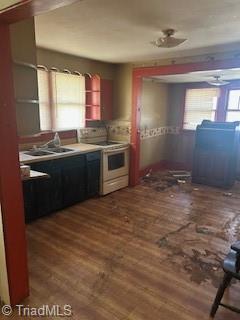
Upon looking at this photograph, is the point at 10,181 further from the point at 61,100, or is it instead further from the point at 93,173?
the point at 61,100

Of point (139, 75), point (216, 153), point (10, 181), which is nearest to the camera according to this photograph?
point (10, 181)

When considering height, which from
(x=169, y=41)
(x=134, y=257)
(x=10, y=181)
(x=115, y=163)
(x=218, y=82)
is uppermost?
(x=169, y=41)

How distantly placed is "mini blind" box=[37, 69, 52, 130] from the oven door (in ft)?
3.23

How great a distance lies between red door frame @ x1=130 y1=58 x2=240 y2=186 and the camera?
3.31m

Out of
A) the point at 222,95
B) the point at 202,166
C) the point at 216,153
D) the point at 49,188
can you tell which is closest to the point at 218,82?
the point at 222,95

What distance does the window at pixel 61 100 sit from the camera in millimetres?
3522

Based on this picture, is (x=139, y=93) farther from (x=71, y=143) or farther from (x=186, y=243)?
(x=186, y=243)

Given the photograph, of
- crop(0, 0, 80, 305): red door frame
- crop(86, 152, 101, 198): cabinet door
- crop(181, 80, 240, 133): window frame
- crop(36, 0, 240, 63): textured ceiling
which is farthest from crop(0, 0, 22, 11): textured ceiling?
crop(181, 80, 240, 133): window frame

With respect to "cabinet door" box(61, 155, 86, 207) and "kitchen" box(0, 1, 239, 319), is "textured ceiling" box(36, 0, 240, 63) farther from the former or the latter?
"cabinet door" box(61, 155, 86, 207)

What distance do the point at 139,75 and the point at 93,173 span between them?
72.4 inches

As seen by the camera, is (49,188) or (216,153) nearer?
(49,188)

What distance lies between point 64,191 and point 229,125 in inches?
126

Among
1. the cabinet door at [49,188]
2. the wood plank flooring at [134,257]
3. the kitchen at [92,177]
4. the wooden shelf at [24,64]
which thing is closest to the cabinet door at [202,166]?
the kitchen at [92,177]

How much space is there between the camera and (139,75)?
163 inches
